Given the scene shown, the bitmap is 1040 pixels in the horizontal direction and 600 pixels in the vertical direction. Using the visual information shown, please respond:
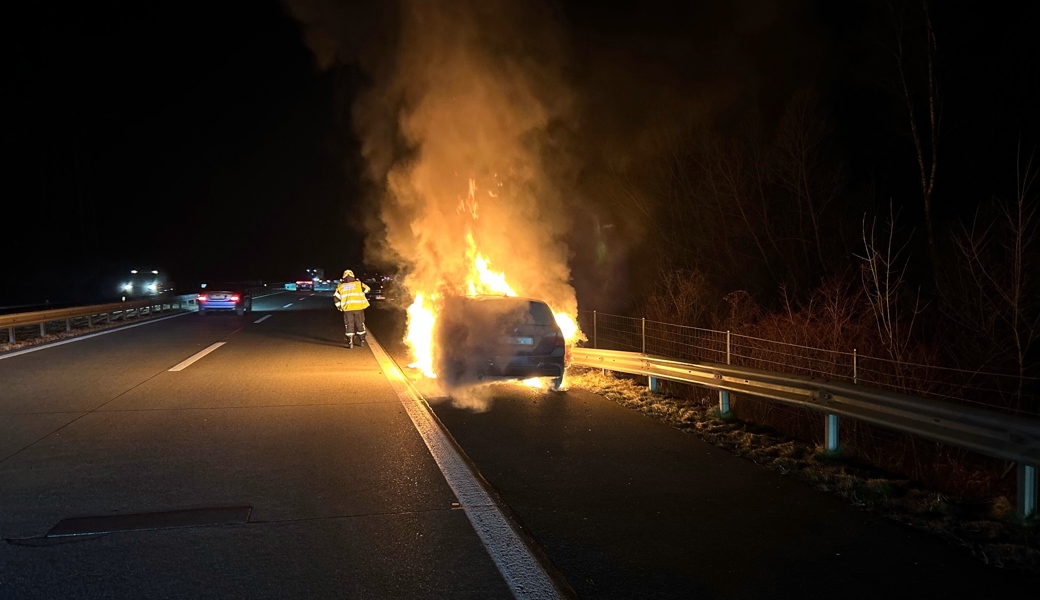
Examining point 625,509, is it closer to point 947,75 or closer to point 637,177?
point 947,75

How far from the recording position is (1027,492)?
493 cm

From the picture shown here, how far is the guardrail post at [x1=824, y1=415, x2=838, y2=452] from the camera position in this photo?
671cm

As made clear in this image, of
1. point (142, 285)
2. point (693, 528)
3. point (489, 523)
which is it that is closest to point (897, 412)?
point (693, 528)

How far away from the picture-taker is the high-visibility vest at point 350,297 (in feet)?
53.0

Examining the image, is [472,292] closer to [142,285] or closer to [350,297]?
Answer: [350,297]

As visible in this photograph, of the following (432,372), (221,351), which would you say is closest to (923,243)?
(432,372)

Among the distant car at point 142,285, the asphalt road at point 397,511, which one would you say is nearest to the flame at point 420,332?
the asphalt road at point 397,511

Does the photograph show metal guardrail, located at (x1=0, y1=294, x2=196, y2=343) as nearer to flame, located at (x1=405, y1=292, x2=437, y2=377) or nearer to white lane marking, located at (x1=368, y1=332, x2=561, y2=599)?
flame, located at (x1=405, y1=292, x2=437, y2=377)

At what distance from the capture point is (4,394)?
34.0 ft

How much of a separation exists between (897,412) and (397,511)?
4.00 metres

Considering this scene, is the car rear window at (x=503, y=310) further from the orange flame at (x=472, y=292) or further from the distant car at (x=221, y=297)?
the distant car at (x=221, y=297)

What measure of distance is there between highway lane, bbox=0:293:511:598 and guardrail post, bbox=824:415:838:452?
351 cm

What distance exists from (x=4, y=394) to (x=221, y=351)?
5.69 meters

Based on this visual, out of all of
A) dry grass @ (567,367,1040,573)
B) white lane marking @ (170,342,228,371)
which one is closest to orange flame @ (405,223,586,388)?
white lane marking @ (170,342,228,371)
